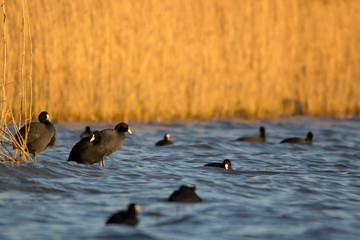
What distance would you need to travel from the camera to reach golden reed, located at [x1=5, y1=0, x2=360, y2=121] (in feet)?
44.3

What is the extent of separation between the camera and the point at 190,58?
603 inches

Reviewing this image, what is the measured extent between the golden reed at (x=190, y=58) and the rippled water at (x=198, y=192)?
139cm

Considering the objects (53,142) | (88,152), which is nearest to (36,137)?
(88,152)

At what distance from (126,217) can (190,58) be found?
31.5 ft

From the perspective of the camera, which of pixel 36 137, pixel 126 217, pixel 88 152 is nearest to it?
pixel 126 217

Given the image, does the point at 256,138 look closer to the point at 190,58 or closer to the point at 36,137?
the point at 190,58

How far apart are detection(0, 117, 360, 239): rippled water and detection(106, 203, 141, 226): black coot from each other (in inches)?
3.4

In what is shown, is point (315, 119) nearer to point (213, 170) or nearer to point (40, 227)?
point (213, 170)

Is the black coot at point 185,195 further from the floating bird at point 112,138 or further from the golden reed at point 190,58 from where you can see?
the golden reed at point 190,58

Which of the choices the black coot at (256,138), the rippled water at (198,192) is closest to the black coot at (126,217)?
the rippled water at (198,192)

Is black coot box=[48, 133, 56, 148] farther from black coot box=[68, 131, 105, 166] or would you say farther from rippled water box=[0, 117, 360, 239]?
black coot box=[68, 131, 105, 166]

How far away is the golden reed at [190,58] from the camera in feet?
44.3

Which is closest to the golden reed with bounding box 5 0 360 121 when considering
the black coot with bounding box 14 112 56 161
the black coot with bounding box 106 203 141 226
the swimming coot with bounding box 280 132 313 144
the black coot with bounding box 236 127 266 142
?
the black coot with bounding box 236 127 266 142

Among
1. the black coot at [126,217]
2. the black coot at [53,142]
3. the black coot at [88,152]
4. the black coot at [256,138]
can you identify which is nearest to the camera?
the black coot at [126,217]
